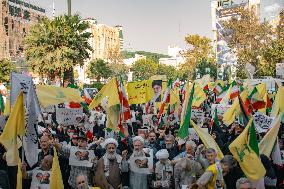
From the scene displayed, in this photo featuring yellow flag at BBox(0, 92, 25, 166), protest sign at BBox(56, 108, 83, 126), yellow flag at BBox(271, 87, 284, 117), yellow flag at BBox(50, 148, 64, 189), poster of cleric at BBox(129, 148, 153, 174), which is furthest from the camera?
protest sign at BBox(56, 108, 83, 126)

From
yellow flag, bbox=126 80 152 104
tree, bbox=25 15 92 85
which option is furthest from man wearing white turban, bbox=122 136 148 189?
tree, bbox=25 15 92 85

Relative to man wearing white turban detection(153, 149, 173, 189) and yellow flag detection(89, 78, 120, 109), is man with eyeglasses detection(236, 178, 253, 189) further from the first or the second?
yellow flag detection(89, 78, 120, 109)

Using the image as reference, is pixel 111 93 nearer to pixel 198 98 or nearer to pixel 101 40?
pixel 198 98

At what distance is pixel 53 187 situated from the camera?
6148 millimetres

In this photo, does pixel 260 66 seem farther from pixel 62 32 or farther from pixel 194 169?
pixel 194 169

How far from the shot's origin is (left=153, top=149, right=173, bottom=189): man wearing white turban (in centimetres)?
732

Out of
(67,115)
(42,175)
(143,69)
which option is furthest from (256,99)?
(143,69)

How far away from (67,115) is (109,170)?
4.40 metres

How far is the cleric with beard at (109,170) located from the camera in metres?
7.20

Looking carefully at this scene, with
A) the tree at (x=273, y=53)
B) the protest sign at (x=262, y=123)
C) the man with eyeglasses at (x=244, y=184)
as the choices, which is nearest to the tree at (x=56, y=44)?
the tree at (x=273, y=53)

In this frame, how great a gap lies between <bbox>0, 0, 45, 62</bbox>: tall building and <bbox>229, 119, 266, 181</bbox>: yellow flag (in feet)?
272

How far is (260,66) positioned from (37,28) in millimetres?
19638

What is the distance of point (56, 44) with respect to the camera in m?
38.0

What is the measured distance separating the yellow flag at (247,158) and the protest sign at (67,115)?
5.63 m
